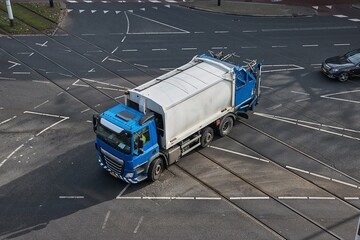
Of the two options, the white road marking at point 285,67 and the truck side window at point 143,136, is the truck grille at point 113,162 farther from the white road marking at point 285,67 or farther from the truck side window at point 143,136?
the white road marking at point 285,67

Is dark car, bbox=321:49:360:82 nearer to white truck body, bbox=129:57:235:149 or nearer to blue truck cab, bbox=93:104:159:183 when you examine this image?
white truck body, bbox=129:57:235:149

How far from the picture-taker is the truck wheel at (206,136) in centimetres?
1928

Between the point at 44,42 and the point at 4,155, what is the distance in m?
14.2

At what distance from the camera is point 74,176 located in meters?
18.1

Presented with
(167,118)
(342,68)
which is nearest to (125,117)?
(167,118)

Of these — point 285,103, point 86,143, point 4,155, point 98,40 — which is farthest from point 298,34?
point 4,155

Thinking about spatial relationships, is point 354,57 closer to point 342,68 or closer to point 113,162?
point 342,68

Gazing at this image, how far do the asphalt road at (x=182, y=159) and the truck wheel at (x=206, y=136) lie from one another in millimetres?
415

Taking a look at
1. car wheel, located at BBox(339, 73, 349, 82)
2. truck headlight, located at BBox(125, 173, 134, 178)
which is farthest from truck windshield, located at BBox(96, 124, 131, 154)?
car wheel, located at BBox(339, 73, 349, 82)

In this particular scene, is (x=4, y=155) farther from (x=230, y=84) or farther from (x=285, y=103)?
(x=285, y=103)

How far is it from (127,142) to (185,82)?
4046 mm

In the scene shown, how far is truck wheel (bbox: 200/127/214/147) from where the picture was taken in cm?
1928

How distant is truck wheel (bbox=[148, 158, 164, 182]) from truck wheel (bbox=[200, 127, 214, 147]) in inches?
98.5

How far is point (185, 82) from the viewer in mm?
18578
